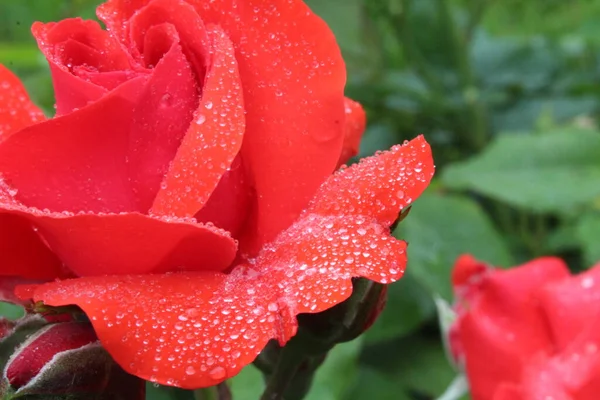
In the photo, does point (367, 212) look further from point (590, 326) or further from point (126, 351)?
point (590, 326)

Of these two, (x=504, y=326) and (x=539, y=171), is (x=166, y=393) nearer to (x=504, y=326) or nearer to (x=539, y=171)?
(x=504, y=326)

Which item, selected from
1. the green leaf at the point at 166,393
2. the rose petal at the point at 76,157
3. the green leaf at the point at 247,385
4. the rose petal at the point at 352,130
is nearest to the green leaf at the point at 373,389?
the green leaf at the point at 247,385

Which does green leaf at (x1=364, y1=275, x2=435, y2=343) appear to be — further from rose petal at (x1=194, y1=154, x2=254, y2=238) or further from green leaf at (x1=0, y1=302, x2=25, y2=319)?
rose petal at (x1=194, y1=154, x2=254, y2=238)

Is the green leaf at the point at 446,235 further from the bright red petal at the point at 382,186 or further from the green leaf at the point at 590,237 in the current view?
the bright red petal at the point at 382,186

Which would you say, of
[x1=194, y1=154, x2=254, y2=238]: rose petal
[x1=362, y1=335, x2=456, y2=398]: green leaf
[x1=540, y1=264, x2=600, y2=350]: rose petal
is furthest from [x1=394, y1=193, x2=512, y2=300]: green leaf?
Answer: [x1=194, y1=154, x2=254, y2=238]: rose petal

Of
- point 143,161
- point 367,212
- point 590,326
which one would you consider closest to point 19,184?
point 143,161

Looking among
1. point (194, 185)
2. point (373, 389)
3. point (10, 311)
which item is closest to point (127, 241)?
point (194, 185)
